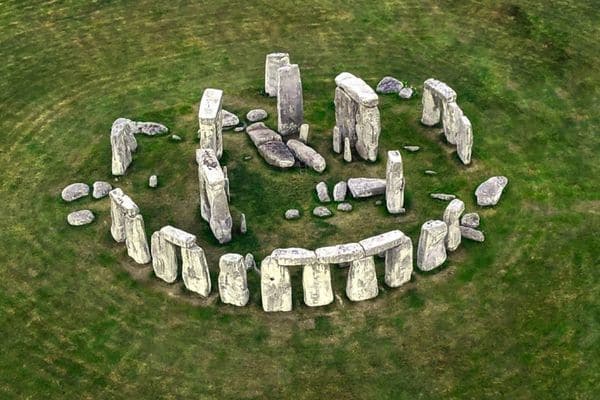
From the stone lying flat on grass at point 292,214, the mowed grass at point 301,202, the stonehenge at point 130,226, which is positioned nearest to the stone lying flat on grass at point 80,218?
the mowed grass at point 301,202

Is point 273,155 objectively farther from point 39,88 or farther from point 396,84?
point 39,88

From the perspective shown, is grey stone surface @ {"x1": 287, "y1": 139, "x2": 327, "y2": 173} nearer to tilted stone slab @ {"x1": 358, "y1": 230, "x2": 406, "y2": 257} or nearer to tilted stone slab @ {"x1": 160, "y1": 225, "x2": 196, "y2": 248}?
tilted stone slab @ {"x1": 358, "y1": 230, "x2": 406, "y2": 257}

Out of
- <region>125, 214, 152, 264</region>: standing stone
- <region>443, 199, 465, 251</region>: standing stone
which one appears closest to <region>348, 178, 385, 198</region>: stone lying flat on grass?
<region>443, 199, 465, 251</region>: standing stone

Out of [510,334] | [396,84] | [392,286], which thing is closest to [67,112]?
[396,84]

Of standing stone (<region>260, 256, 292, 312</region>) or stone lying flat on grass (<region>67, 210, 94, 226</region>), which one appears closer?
standing stone (<region>260, 256, 292, 312</region>)

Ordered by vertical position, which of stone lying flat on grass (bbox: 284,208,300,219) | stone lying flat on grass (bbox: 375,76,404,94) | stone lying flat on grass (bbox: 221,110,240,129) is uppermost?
stone lying flat on grass (bbox: 221,110,240,129)
